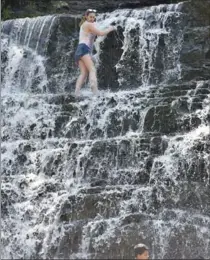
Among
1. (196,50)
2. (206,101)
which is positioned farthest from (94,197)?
(196,50)

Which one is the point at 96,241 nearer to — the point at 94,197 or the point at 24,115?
the point at 94,197

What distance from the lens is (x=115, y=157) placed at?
9703 mm

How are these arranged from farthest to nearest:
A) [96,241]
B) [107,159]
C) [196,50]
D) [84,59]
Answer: [196,50], [84,59], [107,159], [96,241]

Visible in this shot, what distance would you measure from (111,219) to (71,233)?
0.56 meters

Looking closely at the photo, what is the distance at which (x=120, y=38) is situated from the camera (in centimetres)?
1416

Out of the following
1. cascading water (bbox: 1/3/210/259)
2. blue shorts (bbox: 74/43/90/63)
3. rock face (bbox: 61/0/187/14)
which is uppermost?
blue shorts (bbox: 74/43/90/63)

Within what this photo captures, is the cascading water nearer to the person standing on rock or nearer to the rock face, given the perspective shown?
the person standing on rock

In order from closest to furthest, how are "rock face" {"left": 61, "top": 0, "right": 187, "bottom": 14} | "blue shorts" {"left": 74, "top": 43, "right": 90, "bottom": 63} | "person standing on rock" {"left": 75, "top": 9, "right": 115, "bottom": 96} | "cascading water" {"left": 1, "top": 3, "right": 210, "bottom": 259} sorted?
"cascading water" {"left": 1, "top": 3, "right": 210, "bottom": 259}
"person standing on rock" {"left": 75, "top": 9, "right": 115, "bottom": 96}
"blue shorts" {"left": 74, "top": 43, "right": 90, "bottom": 63}
"rock face" {"left": 61, "top": 0, "right": 187, "bottom": 14}

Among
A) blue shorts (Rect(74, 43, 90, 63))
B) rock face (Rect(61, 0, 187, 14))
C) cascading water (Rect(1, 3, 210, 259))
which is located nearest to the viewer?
cascading water (Rect(1, 3, 210, 259))

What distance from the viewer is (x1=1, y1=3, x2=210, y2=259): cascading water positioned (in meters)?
7.90

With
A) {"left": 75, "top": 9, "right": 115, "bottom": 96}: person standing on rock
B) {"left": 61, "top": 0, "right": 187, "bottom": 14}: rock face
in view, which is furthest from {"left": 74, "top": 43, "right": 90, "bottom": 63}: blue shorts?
{"left": 61, "top": 0, "right": 187, "bottom": 14}: rock face

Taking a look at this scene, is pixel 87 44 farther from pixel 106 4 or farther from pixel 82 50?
pixel 106 4

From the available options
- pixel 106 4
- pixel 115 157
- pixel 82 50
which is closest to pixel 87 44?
pixel 82 50

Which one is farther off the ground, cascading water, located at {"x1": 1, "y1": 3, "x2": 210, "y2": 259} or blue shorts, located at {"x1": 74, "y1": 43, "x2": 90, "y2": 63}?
blue shorts, located at {"x1": 74, "y1": 43, "x2": 90, "y2": 63}
